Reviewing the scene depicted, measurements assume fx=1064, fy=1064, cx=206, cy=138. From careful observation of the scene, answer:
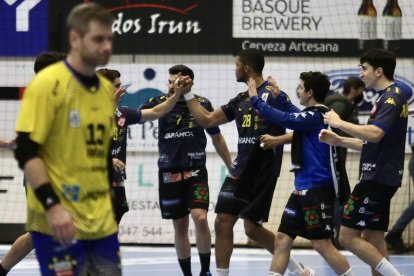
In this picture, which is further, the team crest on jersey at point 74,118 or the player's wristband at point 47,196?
the team crest on jersey at point 74,118

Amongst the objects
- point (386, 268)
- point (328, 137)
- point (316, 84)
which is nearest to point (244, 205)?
point (316, 84)

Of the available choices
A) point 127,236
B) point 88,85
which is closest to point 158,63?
point 127,236

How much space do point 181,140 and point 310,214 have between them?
2.30 m

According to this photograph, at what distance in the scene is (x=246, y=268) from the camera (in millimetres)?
12453

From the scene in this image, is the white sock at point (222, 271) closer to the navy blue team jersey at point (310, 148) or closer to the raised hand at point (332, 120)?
the navy blue team jersey at point (310, 148)

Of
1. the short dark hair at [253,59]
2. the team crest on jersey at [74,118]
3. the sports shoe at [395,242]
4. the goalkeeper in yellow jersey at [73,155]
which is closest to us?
the goalkeeper in yellow jersey at [73,155]

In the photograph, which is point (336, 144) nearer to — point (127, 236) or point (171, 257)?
point (171, 257)

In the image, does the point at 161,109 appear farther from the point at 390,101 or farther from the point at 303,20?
the point at 303,20

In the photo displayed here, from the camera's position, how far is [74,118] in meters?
5.54

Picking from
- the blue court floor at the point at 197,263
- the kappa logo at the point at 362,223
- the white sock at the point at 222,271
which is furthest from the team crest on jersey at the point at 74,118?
the blue court floor at the point at 197,263

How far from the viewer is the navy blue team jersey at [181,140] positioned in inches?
429

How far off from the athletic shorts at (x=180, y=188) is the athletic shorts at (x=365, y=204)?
2.17 meters

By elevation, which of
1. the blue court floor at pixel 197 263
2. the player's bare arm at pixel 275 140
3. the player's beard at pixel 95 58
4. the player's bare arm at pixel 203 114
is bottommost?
the blue court floor at pixel 197 263

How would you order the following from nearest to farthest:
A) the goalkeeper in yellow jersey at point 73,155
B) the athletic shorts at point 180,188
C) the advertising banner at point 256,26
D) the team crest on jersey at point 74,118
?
1. the goalkeeper in yellow jersey at point 73,155
2. the team crest on jersey at point 74,118
3. the athletic shorts at point 180,188
4. the advertising banner at point 256,26
